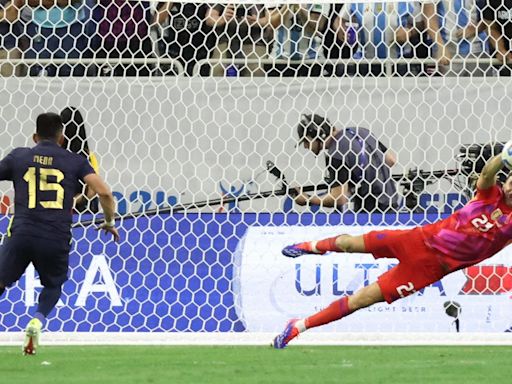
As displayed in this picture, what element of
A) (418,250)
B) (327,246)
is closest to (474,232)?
(418,250)

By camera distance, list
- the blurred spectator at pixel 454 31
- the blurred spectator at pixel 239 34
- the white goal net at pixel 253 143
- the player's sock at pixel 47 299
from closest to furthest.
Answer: the player's sock at pixel 47 299
the white goal net at pixel 253 143
the blurred spectator at pixel 454 31
the blurred spectator at pixel 239 34

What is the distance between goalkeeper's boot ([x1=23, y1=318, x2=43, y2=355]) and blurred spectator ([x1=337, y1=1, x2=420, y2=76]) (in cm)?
425

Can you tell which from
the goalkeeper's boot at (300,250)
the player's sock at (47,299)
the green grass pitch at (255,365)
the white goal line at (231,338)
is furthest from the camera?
the white goal line at (231,338)

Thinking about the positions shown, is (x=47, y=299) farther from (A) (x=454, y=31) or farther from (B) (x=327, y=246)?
(A) (x=454, y=31)

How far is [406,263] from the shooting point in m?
8.72

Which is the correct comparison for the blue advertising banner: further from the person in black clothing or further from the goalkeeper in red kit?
the goalkeeper in red kit

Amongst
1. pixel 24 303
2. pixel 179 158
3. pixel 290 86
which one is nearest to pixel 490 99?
pixel 290 86

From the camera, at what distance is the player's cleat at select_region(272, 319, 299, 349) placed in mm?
8742

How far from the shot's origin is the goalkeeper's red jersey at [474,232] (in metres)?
8.52

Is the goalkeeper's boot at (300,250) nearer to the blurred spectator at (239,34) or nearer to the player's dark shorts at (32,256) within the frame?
the player's dark shorts at (32,256)

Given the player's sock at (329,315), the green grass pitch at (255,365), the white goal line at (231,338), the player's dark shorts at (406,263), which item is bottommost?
the green grass pitch at (255,365)

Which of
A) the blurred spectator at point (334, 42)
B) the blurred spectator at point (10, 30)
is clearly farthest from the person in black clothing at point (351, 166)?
the blurred spectator at point (10, 30)

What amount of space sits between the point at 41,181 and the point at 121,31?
11.5 ft

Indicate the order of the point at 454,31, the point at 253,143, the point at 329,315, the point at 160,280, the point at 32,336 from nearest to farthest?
the point at 32,336 < the point at 329,315 < the point at 160,280 < the point at 253,143 < the point at 454,31
